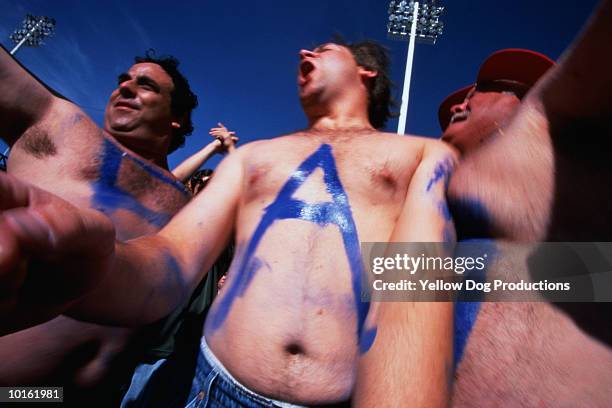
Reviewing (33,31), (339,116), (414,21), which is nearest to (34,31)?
(33,31)

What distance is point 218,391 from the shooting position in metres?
1.20

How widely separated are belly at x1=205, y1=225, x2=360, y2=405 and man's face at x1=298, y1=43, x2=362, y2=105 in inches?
48.7

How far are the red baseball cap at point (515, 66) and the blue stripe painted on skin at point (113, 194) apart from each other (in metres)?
2.75

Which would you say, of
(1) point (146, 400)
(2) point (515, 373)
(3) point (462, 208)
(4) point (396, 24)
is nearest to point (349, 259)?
(3) point (462, 208)

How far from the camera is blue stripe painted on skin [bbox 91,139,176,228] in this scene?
1841mm

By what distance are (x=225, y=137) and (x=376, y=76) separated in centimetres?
249

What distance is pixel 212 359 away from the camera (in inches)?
50.5

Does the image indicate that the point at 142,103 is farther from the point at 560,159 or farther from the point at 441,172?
the point at 560,159

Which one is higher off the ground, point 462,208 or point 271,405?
point 462,208

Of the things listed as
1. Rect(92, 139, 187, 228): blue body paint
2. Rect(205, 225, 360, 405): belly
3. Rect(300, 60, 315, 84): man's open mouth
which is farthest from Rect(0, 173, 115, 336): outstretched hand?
Rect(300, 60, 315, 84): man's open mouth

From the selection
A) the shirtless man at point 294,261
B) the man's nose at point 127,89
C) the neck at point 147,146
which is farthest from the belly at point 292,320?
the man's nose at point 127,89

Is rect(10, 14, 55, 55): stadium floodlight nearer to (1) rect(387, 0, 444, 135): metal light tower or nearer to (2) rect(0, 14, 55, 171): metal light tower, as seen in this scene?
(2) rect(0, 14, 55, 171): metal light tower

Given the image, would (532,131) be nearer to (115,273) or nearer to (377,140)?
(377,140)

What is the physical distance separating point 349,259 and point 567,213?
82 cm
